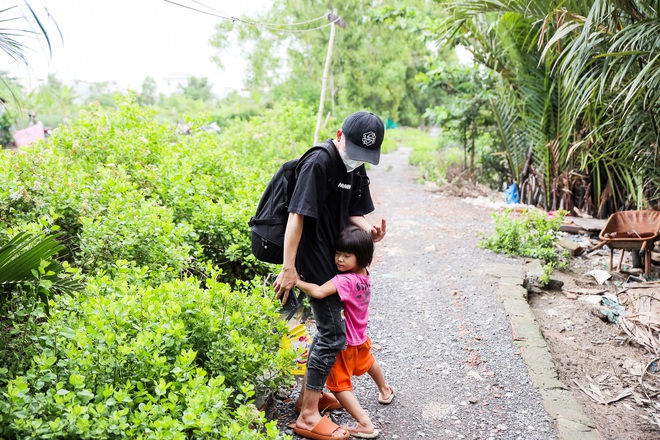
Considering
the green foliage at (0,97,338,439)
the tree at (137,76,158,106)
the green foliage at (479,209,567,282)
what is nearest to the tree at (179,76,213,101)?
the tree at (137,76,158,106)

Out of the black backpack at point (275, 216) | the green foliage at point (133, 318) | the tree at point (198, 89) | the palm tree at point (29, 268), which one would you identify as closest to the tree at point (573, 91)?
the black backpack at point (275, 216)

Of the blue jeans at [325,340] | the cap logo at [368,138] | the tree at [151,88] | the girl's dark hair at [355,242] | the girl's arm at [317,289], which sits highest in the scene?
the tree at [151,88]

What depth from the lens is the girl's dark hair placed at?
2.90 meters

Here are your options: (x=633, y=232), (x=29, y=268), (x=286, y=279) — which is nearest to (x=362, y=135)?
(x=286, y=279)

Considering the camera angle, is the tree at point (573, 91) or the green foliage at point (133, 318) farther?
the tree at point (573, 91)

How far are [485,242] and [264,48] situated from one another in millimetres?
17478

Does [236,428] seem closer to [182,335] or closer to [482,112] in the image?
[182,335]

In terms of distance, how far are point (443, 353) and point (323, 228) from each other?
6.47 feet

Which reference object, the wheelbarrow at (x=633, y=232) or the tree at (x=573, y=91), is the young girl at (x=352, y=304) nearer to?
the tree at (x=573, y=91)

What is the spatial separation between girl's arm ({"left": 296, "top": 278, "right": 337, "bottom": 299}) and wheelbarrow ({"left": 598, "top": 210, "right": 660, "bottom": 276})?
208 inches

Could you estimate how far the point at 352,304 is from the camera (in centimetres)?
294

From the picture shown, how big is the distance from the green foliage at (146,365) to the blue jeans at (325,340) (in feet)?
0.67

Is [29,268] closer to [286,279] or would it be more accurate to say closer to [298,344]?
[286,279]

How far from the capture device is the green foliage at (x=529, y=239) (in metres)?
7.09
